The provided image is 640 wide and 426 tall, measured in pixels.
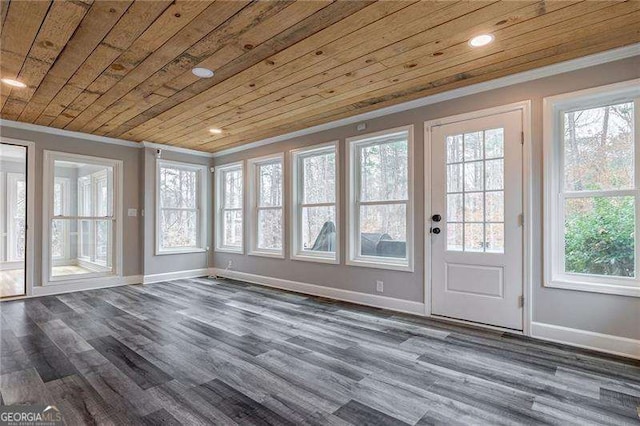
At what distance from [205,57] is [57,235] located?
4224mm

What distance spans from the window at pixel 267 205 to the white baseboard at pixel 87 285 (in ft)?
6.87

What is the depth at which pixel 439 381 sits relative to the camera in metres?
2.26

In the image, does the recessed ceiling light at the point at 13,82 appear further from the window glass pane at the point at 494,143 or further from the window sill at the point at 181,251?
the window glass pane at the point at 494,143

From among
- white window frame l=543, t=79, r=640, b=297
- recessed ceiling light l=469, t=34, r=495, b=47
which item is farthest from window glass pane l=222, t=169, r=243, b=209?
white window frame l=543, t=79, r=640, b=297

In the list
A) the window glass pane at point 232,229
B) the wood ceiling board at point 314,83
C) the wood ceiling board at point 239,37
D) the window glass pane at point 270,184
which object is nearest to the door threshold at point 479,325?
the wood ceiling board at point 314,83

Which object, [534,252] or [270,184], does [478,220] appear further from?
[270,184]

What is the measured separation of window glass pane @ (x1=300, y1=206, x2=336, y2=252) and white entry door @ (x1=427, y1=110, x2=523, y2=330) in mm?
1540

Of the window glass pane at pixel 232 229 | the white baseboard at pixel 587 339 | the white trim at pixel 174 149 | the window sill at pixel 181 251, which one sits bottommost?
the white baseboard at pixel 587 339

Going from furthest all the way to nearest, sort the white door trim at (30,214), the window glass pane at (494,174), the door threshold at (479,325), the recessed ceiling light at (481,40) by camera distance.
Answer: the white door trim at (30,214)
the window glass pane at (494,174)
the door threshold at (479,325)
the recessed ceiling light at (481,40)

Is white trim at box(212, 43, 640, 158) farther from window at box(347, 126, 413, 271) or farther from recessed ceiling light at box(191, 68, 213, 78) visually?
recessed ceiling light at box(191, 68, 213, 78)

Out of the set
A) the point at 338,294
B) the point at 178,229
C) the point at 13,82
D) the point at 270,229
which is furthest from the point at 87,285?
the point at 338,294

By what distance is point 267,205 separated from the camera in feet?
18.7

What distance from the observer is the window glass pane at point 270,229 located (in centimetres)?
551

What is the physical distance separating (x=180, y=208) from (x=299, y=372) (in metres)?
4.78
